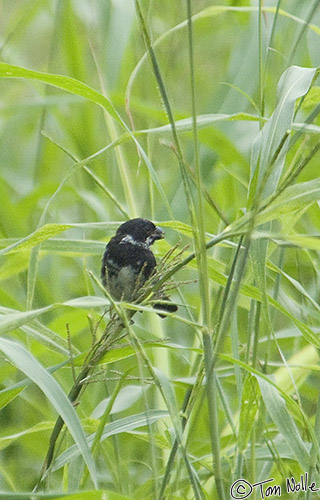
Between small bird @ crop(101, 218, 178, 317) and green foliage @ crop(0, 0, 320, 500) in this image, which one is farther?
small bird @ crop(101, 218, 178, 317)

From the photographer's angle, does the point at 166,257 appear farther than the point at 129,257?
No

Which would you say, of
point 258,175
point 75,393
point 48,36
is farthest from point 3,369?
point 48,36

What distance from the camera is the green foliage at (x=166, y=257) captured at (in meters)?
1.19

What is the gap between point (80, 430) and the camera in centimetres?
113

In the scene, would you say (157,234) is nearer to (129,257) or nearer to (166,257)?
(129,257)

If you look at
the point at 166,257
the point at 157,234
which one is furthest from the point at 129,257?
the point at 166,257

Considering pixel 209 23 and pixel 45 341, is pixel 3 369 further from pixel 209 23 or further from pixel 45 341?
pixel 209 23

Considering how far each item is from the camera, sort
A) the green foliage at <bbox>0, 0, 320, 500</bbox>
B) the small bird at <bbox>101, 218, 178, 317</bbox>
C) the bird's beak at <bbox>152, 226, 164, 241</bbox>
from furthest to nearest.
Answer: the bird's beak at <bbox>152, 226, 164, 241</bbox> → the small bird at <bbox>101, 218, 178, 317</bbox> → the green foliage at <bbox>0, 0, 320, 500</bbox>

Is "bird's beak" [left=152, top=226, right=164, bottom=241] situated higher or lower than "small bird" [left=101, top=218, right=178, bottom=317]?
higher

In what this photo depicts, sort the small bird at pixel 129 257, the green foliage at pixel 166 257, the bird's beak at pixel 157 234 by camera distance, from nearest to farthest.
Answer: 1. the green foliage at pixel 166 257
2. the small bird at pixel 129 257
3. the bird's beak at pixel 157 234

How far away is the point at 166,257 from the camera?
1280mm

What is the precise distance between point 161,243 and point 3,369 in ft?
1.43

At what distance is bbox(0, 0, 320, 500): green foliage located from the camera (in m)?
1.19

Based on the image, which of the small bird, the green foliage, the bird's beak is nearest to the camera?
the green foliage
